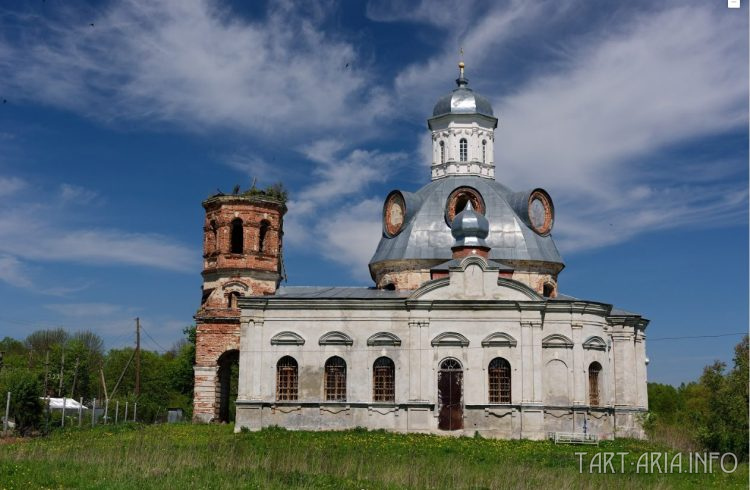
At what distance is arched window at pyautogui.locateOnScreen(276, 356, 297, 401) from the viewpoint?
30.4 m

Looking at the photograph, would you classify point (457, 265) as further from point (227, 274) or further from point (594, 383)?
point (227, 274)

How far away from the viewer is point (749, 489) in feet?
60.5

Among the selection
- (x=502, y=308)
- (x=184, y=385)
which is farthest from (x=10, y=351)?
(x=502, y=308)

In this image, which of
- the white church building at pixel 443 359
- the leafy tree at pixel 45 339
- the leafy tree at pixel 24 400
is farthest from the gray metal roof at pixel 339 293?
the leafy tree at pixel 45 339

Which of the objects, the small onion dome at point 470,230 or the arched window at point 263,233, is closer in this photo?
the small onion dome at point 470,230

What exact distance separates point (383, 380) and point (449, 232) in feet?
25.1

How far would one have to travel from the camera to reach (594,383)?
3158 cm

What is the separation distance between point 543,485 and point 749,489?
529 centimetres

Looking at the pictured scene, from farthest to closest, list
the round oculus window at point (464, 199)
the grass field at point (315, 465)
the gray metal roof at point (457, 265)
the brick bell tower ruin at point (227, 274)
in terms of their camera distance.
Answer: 1. the round oculus window at point (464, 199)
2. the brick bell tower ruin at point (227, 274)
3. the gray metal roof at point (457, 265)
4. the grass field at point (315, 465)

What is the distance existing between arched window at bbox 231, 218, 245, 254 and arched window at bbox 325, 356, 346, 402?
27.2ft

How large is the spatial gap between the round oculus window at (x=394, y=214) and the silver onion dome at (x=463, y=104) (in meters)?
5.93

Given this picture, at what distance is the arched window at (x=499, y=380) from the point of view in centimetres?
3011

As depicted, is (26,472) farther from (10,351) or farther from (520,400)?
(10,351)

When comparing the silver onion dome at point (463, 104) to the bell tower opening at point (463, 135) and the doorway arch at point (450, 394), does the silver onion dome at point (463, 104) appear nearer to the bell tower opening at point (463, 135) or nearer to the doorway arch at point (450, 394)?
the bell tower opening at point (463, 135)
